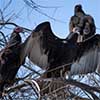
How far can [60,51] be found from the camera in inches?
312

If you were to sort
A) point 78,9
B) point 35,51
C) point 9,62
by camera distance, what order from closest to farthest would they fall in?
point 9,62 → point 35,51 → point 78,9

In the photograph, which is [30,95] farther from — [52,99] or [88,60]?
[88,60]

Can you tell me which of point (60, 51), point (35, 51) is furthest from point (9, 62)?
point (60, 51)

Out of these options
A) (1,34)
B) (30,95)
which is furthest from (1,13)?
(30,95)

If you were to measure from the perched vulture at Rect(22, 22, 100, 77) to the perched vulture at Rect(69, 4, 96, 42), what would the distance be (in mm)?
109

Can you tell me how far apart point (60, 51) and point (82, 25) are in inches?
21.8

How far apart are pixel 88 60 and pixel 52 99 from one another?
2168 millimetres

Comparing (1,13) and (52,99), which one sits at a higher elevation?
(1,13)

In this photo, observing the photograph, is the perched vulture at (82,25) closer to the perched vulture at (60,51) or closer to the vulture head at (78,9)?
the vulture head at (78,9)

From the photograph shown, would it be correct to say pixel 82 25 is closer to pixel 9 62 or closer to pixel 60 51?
pixel 60 51

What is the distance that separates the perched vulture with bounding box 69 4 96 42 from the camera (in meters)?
7.54

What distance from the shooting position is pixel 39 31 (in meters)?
7.67

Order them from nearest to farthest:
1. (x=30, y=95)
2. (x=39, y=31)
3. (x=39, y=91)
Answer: (x=39, y=91) → (x=30, y=95) → (x=39, y=31)

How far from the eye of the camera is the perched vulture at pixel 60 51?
7.46m
